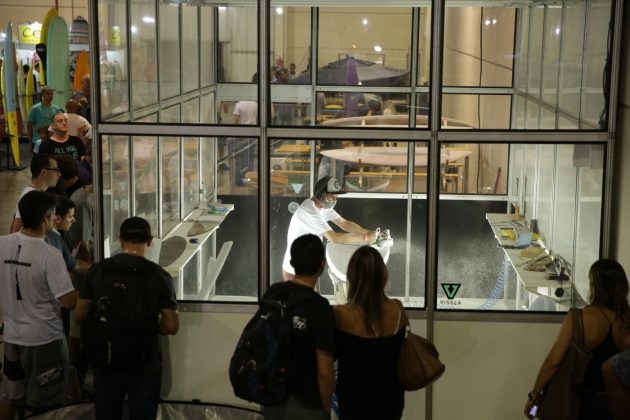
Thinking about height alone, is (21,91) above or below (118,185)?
above

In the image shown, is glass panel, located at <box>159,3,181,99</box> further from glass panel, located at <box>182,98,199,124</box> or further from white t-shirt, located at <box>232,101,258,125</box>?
white t-shirt, located at <box>232,101,258,125</box>

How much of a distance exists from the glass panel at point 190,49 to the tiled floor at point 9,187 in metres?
5.14

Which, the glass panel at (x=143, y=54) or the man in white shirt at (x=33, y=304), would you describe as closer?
the man in white shirt at (x=33, y=304)

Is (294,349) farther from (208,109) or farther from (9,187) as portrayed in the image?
(9,187)

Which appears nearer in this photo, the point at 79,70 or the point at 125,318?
the point at 125,318

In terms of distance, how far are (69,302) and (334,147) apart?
1517 millimetres

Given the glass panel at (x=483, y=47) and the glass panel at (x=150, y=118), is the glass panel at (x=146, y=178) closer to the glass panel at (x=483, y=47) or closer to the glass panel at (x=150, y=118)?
the glass panel at (x=150, y=118)

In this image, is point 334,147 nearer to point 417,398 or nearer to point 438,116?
point 438,116

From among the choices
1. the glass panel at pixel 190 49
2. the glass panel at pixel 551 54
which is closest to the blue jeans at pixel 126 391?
the glass panel at pixel 190 49

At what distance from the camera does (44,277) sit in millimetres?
4102

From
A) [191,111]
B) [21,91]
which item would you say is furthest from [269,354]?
[21,91]

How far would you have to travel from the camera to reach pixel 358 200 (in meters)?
4.95

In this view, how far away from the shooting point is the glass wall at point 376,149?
4398 mm

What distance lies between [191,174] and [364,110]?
1082mm
